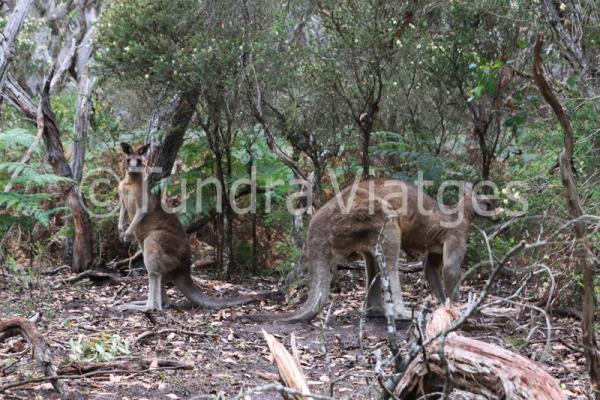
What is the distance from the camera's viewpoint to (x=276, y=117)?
8891 millimetres

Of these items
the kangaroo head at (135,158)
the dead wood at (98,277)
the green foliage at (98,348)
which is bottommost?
the green foliage at (98,348)

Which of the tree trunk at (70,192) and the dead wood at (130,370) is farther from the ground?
the tree trunk at (70,192)

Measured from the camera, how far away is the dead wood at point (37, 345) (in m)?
4.38

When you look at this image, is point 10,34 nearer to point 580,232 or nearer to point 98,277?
point 98,277

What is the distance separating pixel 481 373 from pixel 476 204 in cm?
445

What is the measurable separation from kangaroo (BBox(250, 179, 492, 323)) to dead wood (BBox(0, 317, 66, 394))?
9.11ft

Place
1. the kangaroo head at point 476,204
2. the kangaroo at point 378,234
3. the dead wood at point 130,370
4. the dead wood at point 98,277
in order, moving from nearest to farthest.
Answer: the dead wood at point 130,370, the kangaroo at point 378,234, the kangaroo head at point 476,204, the dead wood at point 98,277

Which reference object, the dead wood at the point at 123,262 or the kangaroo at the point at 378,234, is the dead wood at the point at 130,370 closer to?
the kangaroo at the point at 378,234

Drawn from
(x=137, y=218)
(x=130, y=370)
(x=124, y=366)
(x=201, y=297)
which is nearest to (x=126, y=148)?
(x=137, y=218)

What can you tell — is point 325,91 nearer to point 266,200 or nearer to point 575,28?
point 266,200

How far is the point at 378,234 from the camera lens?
7.14 meters

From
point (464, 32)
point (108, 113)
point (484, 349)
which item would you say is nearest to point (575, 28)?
point (464, 32)

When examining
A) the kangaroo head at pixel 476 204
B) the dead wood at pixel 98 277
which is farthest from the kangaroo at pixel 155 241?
the kangaroo head at pixel 476 204

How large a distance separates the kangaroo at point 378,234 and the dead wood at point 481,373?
10.9 ft
